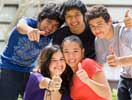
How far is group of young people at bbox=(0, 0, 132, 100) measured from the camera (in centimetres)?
305

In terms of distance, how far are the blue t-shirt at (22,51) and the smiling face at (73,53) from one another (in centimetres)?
38

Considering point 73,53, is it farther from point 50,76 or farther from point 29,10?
point 29,10

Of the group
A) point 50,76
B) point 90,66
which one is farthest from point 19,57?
point 90,66

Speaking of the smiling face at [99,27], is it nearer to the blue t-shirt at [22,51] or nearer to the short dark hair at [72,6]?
the short dark hair at [72,6]

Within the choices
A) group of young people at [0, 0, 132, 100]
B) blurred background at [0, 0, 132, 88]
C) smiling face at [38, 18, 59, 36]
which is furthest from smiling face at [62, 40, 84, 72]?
blurred background at [0, 0, 132, 88]

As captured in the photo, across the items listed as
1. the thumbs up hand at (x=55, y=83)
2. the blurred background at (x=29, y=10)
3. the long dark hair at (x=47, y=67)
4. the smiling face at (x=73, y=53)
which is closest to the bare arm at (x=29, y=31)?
the long dark hair at (x=47, y=67)

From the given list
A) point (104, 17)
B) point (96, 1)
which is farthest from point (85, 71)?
point (96, 1)

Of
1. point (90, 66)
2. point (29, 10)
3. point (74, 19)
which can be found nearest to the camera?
point (90, 66)

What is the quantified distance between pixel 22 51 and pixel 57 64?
552 millimetres

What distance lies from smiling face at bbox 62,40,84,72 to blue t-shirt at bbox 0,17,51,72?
379 millimetres

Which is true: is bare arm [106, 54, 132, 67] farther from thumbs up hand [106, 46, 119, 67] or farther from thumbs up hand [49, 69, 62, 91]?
thumbs up hand [49, 69, 62, 91]

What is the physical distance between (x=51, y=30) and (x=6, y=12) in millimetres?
3663

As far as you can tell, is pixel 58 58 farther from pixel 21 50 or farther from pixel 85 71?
pixel 21 50

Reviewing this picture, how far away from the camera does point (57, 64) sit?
3.15m
